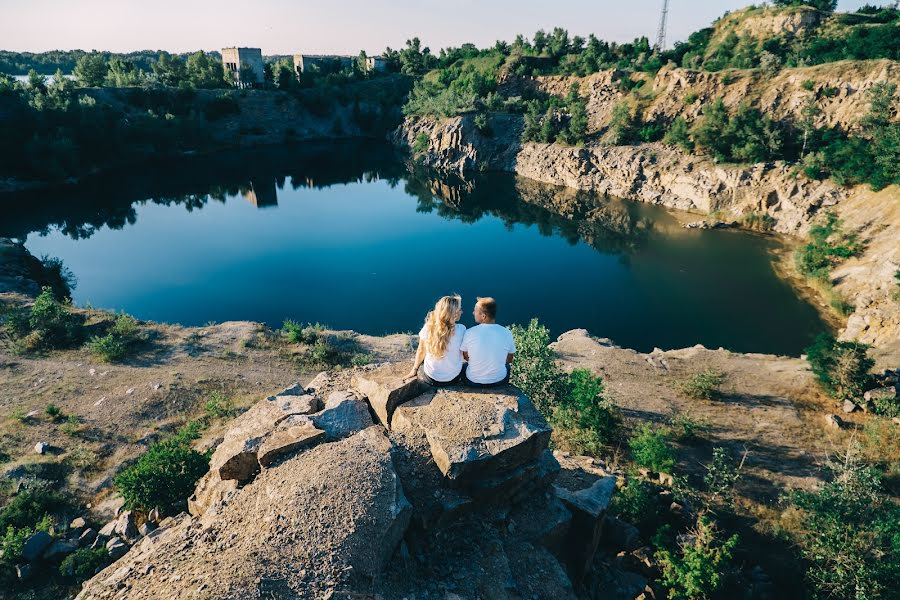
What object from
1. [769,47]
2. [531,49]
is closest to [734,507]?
[769,47]

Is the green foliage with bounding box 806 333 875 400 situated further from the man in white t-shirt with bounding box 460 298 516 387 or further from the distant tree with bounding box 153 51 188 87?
the distant tree with bounding box 153 51 188 87

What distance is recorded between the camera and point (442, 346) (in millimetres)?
7793

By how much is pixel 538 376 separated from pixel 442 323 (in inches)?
278

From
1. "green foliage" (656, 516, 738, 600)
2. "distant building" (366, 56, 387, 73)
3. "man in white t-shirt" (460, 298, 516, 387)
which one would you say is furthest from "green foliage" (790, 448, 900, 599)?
"distant building" (366, 56, 387, 73)

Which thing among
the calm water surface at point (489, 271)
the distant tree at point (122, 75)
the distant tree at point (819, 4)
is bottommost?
the calm water surface at point (489, 271)

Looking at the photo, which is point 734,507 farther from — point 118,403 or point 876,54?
point 876,54

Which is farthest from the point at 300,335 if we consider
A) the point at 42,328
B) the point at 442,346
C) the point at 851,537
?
the point at 851,537

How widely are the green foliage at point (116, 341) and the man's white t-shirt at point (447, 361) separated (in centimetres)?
1406

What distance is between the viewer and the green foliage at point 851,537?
7.86 metres

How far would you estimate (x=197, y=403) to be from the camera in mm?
14578

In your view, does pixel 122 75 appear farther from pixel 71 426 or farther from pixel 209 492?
pixel 209 492

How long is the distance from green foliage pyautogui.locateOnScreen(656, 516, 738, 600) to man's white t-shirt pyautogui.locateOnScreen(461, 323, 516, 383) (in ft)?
14.0

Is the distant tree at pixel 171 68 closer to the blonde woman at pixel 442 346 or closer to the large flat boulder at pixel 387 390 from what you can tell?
the large flat boulder at pixel 387 390

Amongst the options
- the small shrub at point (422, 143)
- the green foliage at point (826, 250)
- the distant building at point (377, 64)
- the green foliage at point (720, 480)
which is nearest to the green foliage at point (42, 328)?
the green foliage at point (720, 480)
